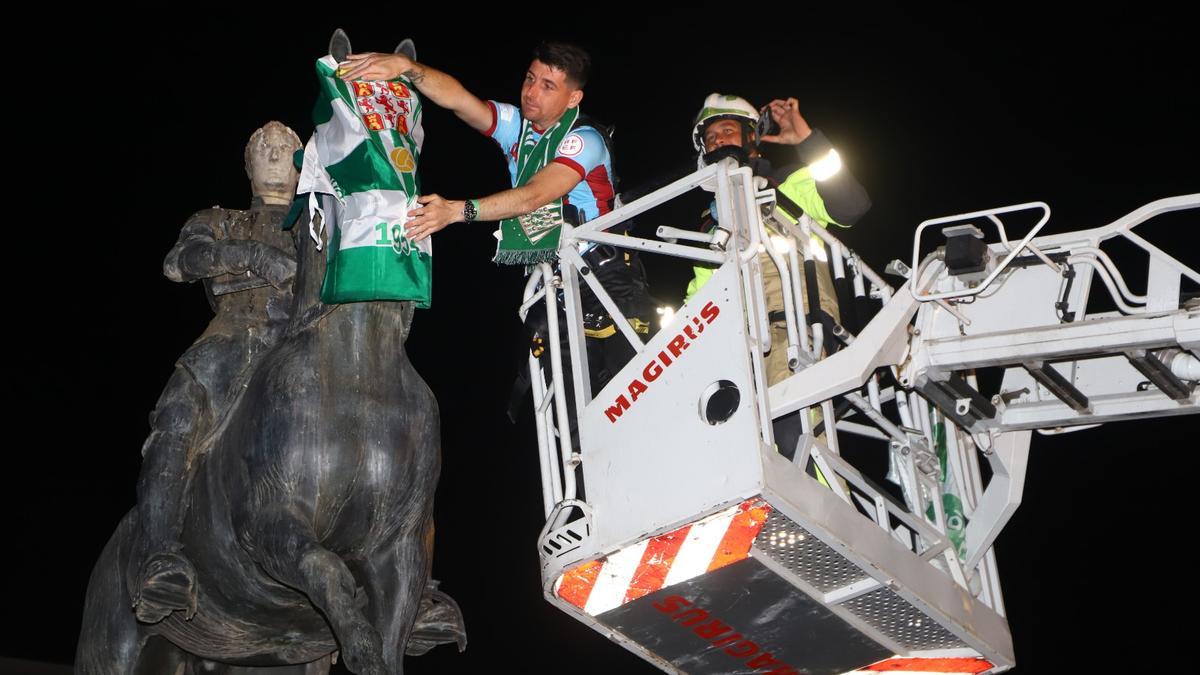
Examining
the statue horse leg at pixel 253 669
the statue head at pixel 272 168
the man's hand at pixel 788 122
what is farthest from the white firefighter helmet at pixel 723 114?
the statue horse leg at pixel 253 669

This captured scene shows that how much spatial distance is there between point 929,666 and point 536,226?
9.97 ft

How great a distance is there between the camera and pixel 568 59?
9.19 meters

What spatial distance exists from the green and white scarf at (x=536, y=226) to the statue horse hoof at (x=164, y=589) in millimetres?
2322

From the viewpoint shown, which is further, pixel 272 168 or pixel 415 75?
pixel 272 168

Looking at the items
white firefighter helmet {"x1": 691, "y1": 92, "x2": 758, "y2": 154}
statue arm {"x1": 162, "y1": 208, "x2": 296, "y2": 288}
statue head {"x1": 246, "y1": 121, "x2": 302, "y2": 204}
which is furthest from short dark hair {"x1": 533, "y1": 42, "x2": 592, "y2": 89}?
statue arm {"x1": 162, "y1": 208, "x2": 296, "y2": 288}

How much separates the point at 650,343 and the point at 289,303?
168cm

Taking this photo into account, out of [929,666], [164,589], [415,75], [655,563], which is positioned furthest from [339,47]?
[929,666]

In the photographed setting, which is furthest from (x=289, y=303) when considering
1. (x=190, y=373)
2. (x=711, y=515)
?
→ (x=711, y=515)

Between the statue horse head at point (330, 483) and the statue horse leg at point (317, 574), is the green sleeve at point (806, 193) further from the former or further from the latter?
the statue horse leg at point (317, 574)

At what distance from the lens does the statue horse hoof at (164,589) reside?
7.54 m

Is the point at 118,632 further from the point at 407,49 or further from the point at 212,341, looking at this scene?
the point at 407,49

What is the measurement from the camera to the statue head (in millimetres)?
8430

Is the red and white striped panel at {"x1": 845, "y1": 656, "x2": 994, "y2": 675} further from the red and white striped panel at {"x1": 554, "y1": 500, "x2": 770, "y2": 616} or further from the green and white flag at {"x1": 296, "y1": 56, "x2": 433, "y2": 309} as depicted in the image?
the green and white flag at {"x1": 296, "y1": 56, "x2": 433, "y2": 309}

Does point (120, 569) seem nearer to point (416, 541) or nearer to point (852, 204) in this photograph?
point (416, 541)
